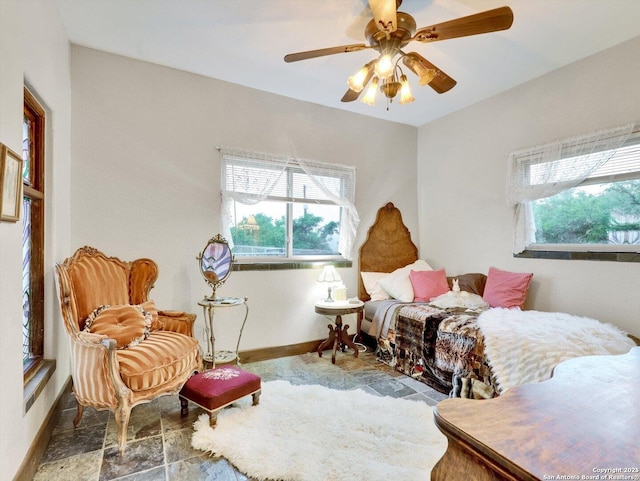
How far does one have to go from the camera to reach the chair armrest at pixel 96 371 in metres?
1.98

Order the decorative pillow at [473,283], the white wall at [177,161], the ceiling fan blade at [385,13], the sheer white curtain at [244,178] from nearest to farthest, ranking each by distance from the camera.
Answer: the ceiling fan blade at [385,13], the white wall at [177,161], the sheer white curtain at [244,178], the decorative pillow at [473,283]

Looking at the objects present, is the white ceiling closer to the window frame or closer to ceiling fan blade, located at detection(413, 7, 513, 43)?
ceiling fan blade, located at detection(413, 7, 513, 43)

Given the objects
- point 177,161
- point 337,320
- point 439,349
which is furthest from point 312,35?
point 439,349

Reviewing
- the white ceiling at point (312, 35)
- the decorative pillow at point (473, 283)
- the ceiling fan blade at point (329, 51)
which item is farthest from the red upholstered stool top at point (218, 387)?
the white ceiling at point (312, 35)

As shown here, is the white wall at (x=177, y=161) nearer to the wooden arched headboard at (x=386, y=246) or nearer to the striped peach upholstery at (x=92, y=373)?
the wooden arched headboard at (x=386, y=246)

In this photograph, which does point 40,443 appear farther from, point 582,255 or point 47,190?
point 582,255

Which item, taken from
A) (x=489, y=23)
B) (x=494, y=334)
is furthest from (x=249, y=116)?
(x=494, y=334)

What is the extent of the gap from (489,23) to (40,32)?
2.58 meters

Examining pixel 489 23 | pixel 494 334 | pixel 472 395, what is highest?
pixel 489 23

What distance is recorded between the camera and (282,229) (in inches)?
151

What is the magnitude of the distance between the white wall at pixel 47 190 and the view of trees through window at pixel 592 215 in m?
4.08

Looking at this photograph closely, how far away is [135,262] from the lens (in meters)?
2.83

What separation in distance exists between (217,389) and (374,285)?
237 cm

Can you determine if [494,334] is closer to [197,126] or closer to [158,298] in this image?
[158,298]
